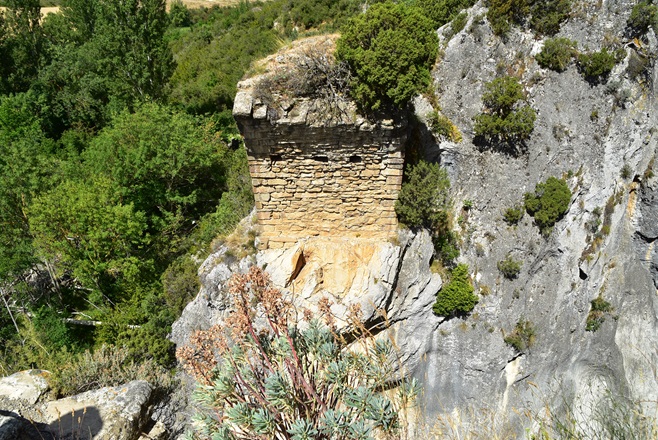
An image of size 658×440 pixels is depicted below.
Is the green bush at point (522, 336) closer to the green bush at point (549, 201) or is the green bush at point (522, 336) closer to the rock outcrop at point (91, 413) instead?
the green bush at point (549, 201)

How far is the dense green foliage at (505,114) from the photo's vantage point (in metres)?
A: 9.77

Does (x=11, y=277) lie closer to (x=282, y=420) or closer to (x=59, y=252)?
(x=59, y=252)

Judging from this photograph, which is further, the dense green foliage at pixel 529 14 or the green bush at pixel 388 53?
the dense green foliage at pixel 529 14

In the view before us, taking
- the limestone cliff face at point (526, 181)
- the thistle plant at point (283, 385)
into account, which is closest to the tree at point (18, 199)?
the thistle plant at point (283, 385)

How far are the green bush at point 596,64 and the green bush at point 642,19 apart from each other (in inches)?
32.4

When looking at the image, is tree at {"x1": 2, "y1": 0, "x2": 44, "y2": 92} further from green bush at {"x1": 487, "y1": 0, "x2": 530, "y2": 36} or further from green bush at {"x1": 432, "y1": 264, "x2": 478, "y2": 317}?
green bush at {"x1": 432, "y1": 264, "x2": 478, "y2": 317}

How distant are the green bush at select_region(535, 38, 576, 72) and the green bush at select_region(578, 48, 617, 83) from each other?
1.10 feet

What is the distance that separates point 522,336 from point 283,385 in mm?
7892

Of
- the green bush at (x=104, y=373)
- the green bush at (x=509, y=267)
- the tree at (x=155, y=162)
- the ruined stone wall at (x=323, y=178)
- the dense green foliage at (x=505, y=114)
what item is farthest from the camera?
the tree at (x=155, y=162)

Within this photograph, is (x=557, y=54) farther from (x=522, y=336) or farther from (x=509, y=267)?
(x=522, y=336)

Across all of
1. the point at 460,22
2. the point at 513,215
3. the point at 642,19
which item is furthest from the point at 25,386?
the point at 642,19

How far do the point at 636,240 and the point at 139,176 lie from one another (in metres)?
15.9

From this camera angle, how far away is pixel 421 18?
7645 millimetres

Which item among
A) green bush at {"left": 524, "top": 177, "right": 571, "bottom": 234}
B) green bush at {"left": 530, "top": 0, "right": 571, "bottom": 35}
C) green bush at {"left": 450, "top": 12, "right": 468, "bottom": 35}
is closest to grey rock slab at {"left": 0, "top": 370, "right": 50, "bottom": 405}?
green bush at {"left": 524, "top": 177, "right": 571, "bottom": 234}
